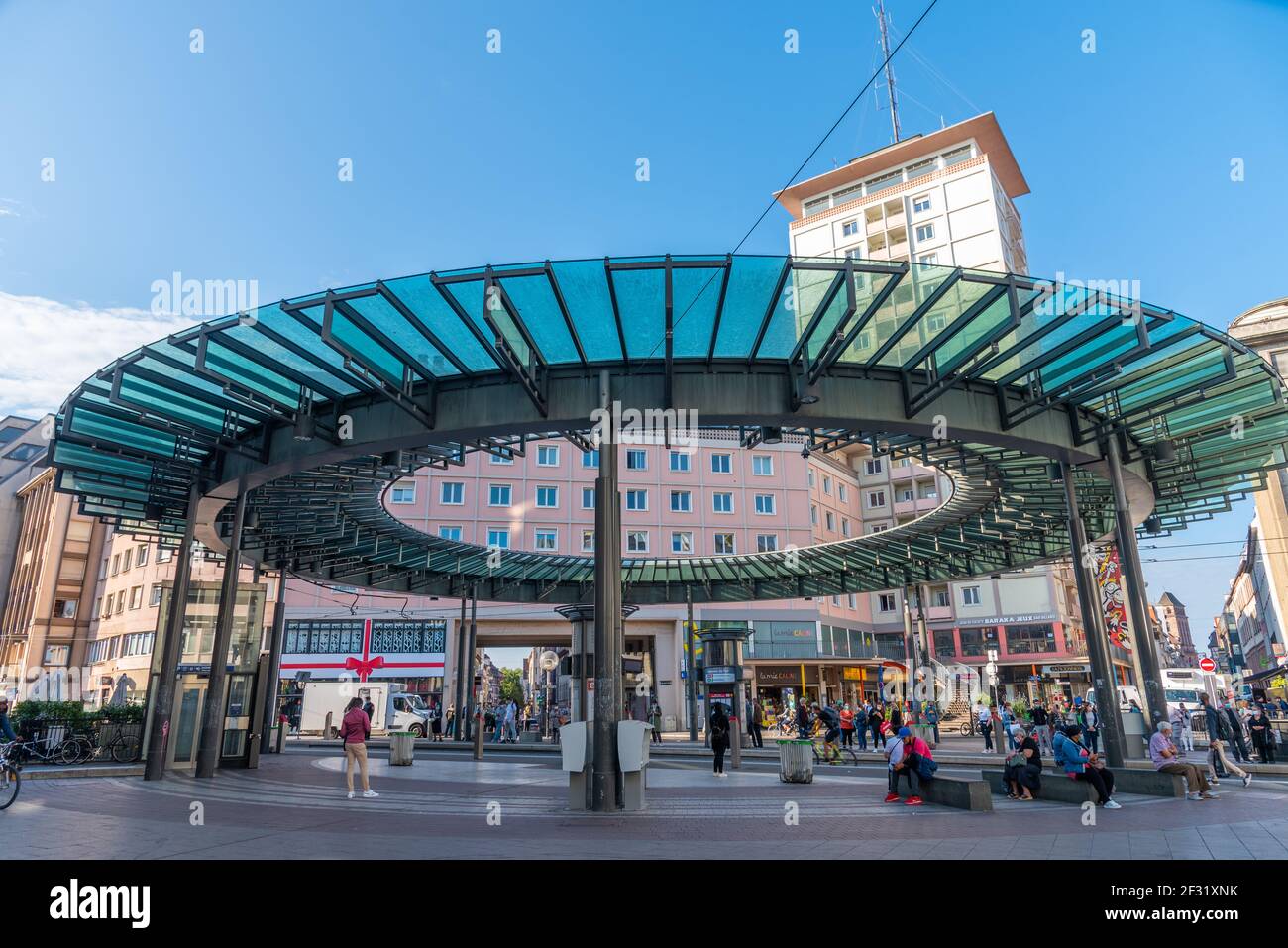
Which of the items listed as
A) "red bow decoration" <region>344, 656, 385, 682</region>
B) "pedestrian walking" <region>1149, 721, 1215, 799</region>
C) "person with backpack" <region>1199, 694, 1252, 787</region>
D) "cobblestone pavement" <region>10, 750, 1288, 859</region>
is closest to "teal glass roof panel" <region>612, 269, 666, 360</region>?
"cobblestone pavement" <region>10, 750, 1288, 859</region>

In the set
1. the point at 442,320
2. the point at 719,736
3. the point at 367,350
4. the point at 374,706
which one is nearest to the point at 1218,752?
the point at 719,736

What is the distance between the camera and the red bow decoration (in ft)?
165

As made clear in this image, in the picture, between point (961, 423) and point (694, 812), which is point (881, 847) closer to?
point (694, 812)

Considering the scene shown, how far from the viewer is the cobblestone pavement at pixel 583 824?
8422 mm

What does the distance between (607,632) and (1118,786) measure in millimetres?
9993

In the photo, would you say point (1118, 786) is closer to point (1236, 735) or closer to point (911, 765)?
point (911, 765)

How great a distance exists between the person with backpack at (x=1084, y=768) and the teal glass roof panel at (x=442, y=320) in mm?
12087

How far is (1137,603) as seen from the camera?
17172 mm

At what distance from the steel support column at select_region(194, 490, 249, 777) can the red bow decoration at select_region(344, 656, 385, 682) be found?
3148cm

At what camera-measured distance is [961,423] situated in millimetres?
15680

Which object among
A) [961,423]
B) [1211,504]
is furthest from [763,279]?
[1211,504]

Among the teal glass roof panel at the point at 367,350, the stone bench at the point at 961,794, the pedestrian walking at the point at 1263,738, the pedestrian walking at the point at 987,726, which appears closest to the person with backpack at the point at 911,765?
the stone bench at the point at 961,794

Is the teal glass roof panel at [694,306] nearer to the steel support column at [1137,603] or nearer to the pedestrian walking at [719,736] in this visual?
the pedestrian walking at [719,736]
